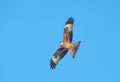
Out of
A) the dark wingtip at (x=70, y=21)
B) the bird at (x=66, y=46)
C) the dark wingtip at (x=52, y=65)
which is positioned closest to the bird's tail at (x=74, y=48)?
the bird at (x=66, y=46)

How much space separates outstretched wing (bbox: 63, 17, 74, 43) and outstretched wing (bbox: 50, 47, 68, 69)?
52cm

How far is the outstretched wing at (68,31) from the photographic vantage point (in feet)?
54.9

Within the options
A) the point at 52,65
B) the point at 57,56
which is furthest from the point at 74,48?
the point at 52,65

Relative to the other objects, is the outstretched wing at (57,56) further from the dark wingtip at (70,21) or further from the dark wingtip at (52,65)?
the dark wingtip at (70,21)

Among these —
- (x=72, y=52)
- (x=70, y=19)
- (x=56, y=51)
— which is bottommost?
(x=72, y=52)

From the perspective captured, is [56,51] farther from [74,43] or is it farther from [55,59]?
[74,43]

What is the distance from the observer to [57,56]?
56.1 feet

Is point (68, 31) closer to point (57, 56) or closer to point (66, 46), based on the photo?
point (66, 46)

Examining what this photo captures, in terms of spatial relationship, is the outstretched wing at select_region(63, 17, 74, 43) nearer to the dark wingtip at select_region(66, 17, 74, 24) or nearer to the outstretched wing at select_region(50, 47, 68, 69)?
the dark wingtip at select_region(66, 17, 74, 24)

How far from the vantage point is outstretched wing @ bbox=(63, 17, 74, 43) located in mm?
16734

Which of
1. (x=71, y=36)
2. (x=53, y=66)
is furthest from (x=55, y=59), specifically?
(x=71, y=36)

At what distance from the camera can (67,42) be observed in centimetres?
1656

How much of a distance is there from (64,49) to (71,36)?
2.53ft

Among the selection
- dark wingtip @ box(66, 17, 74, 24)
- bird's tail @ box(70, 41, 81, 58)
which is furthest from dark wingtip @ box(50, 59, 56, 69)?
dark wingtip @ box(66, 17, 74, 24)
